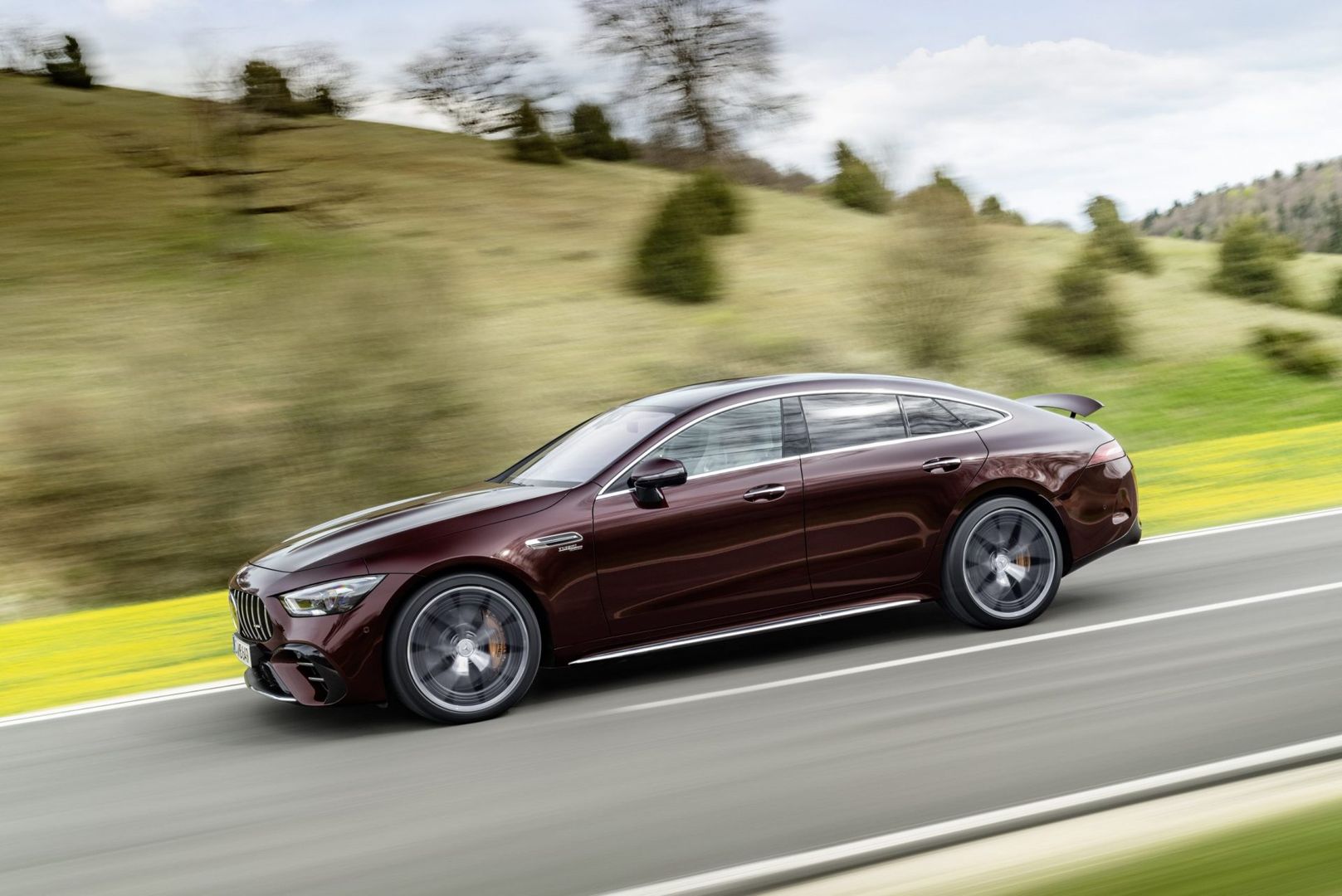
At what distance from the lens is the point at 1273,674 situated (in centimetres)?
623

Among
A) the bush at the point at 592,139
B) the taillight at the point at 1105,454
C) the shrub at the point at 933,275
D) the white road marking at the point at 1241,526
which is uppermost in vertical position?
the bush at the point at 592,139

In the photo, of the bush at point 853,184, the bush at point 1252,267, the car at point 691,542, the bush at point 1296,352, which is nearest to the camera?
the car at point 691,542

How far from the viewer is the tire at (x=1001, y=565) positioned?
7520mm

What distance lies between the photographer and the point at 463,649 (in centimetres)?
655

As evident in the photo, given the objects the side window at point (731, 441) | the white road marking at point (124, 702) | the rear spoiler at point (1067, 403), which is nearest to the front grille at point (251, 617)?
the white road marking at point (124, 702)

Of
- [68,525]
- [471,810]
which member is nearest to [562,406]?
[68,525]

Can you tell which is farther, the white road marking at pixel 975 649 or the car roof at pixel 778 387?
the car roof at pixel 778 387

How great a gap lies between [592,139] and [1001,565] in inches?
1468

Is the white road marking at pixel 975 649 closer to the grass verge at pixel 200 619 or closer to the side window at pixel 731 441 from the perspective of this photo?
the side window at pixel 731 441

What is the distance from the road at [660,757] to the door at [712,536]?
1.34ft

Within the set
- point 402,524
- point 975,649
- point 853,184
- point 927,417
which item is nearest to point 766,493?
point 927,417

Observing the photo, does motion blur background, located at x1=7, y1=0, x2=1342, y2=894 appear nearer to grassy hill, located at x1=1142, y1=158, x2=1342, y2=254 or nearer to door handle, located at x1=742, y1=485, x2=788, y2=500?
door handle, located at x1=742, y1=485, x2=788, y2=500

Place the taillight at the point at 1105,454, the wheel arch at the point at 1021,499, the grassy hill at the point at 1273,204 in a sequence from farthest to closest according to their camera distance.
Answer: the grassy hill at the point at 1273,204
the taillight at the point at 1105,454
the wheel arch at the point at 1021,499

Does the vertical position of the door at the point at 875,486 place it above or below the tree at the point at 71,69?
below
